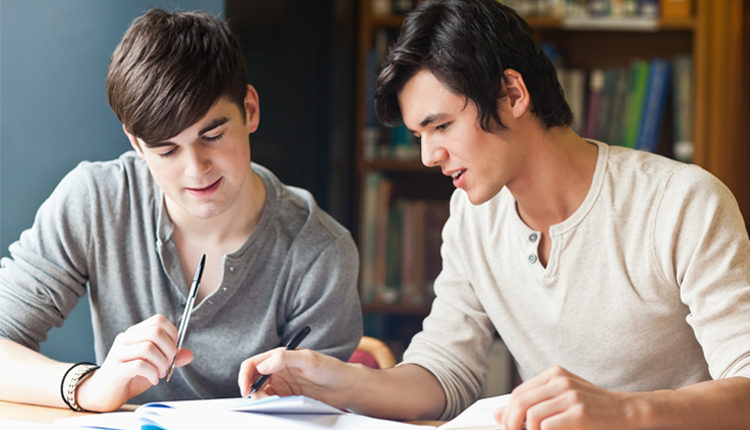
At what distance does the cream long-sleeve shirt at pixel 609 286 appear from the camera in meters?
1.20

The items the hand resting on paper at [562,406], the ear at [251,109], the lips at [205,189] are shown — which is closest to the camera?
the hand resting on paper at [562,406]

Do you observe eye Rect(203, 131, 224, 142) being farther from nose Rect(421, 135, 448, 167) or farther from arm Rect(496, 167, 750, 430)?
arm Rect(496, 167, 750, 430)

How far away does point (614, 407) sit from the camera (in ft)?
3.19

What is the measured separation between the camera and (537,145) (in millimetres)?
1396

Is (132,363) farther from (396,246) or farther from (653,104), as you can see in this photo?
(653,104)

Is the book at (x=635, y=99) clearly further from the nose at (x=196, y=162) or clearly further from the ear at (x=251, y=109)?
the nose at (x=196, y=162)

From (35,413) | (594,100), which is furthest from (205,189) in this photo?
(594,100)

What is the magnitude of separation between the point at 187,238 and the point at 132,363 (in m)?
0.39

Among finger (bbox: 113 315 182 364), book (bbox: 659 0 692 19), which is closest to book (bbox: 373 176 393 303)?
book (bbox: 659 0 692 19)

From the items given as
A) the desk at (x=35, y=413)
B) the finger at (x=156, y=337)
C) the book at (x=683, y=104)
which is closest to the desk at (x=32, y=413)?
the desk at (x=35, y=413)

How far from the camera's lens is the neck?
4.49 ft

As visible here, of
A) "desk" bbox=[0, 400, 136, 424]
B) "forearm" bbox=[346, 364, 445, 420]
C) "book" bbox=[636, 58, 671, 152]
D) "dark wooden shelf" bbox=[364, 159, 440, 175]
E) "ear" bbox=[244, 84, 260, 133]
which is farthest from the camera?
"dark wooden shelf" bbox=[364, 159, 440, 175]

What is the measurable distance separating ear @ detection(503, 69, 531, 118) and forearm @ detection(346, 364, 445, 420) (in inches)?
18.3

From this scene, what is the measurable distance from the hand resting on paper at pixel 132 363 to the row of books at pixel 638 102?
2.08 meters
